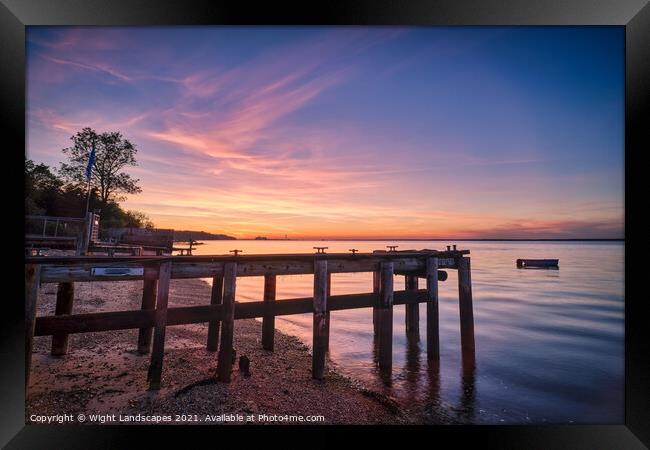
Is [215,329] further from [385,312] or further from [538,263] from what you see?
[538,263]

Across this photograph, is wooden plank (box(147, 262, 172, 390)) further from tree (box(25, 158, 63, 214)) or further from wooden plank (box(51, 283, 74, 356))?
tree (box(25, 158, 63, 214))

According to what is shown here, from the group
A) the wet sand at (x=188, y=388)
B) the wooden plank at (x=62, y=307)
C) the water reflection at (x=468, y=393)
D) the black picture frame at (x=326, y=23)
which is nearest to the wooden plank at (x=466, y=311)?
the water reflection at (x=468, y=393)

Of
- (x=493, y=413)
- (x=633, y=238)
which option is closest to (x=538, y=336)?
(x=493, y=413)

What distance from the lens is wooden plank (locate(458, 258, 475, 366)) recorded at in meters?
9.51

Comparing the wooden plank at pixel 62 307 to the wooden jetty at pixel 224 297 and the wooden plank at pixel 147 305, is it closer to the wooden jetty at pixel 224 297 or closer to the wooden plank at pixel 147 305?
the wooden jetty at pixel 224 297

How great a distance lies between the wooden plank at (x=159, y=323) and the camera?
606cm

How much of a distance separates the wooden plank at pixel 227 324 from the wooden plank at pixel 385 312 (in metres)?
3.52

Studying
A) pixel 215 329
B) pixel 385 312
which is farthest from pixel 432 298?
pixel 215 329

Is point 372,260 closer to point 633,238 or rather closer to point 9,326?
point 633,238

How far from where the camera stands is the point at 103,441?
18.2 feet

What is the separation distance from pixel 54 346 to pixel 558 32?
1392cm

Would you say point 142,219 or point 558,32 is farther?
point 142,219

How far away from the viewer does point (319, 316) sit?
7406mm

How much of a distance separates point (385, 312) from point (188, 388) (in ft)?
14.8
